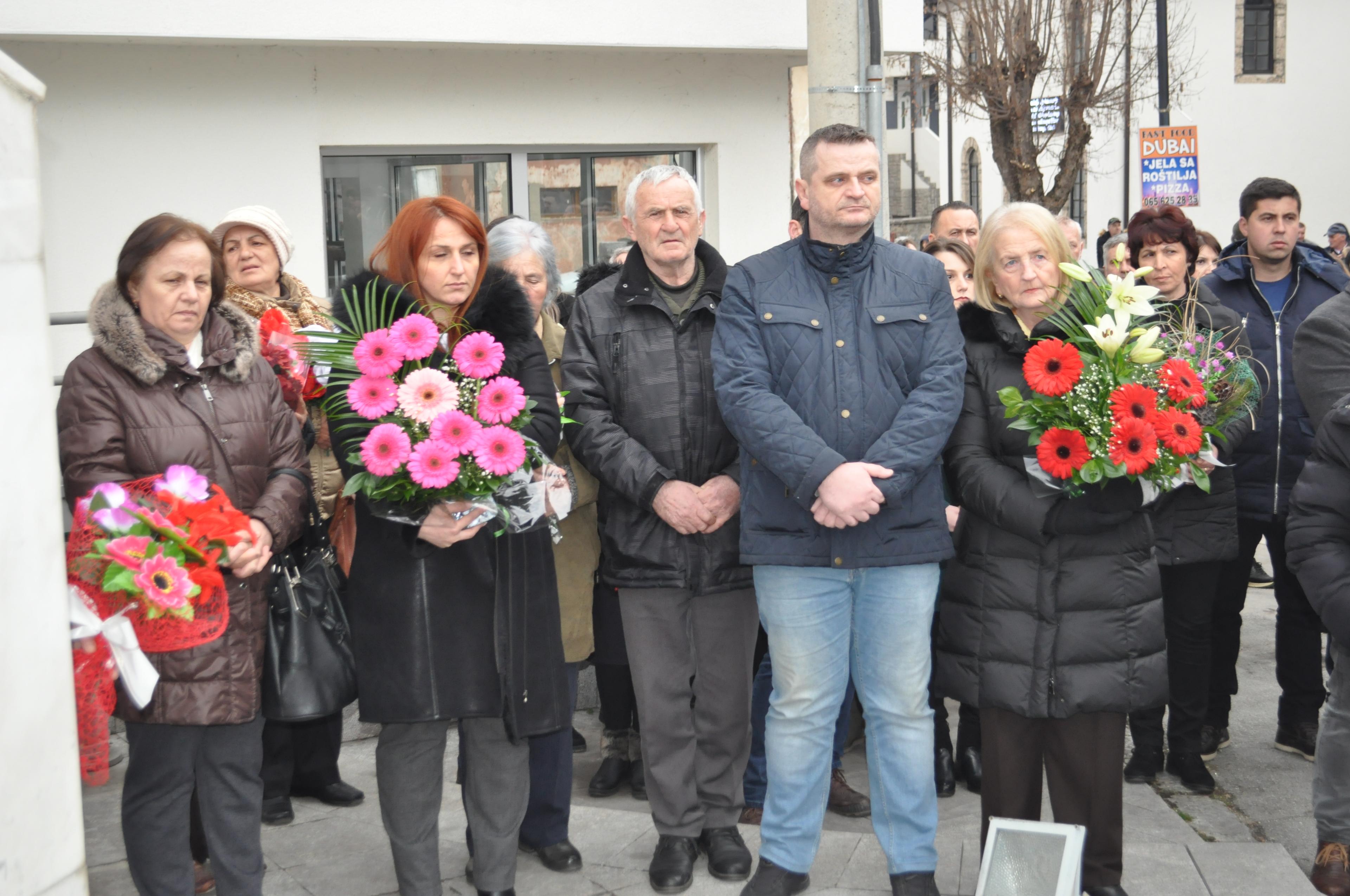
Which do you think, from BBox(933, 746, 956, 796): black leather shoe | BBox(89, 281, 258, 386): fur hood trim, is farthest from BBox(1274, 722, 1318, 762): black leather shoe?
BBox(89, 281, 258, 386): fur hood trim

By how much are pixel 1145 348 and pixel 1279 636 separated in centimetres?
257

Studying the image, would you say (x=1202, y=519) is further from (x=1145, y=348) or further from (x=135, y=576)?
(x=135, y=576)

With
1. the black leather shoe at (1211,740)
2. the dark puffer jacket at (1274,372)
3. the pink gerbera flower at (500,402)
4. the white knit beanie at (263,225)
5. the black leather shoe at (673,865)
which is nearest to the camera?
the pink gerbera flower at (500,402)

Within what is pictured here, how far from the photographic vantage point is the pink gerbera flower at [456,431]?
3514 millimetres

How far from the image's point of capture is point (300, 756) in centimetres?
505

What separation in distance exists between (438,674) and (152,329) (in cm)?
125

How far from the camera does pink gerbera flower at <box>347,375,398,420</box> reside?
3.54 metres

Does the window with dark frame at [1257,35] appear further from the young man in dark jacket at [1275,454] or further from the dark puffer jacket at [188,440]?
the dark puffer jacket at [188,440]

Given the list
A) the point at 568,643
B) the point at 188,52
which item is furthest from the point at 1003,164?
the point at 568,643

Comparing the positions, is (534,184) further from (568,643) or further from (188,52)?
(568,643)

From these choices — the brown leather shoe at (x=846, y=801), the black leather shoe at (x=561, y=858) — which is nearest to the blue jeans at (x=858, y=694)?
the black leather shoe at (x=561, y=858)

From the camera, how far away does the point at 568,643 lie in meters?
4.71

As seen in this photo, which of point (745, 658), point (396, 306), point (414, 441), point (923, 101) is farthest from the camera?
point (923, 101)

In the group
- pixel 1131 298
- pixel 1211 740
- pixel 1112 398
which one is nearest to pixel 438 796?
pixel 1112 398
